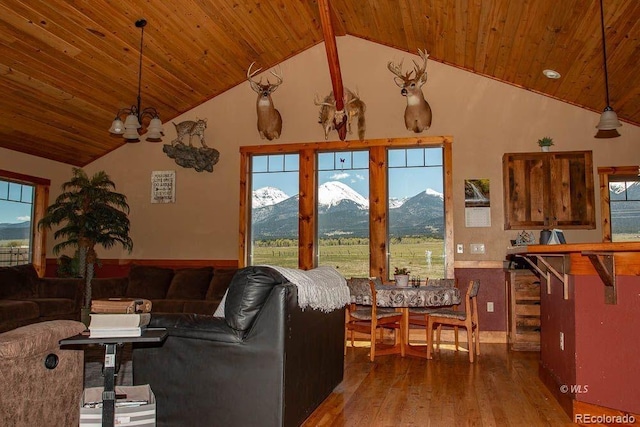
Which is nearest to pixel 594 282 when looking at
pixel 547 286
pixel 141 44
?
pixel 547 286

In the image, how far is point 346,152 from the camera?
725 cm

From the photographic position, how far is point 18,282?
588 centimetres

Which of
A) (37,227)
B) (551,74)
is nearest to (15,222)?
(37,227)

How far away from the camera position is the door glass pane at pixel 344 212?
7.11m

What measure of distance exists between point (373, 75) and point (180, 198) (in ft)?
10.9

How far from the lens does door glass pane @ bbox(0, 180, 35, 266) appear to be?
22.6 ft

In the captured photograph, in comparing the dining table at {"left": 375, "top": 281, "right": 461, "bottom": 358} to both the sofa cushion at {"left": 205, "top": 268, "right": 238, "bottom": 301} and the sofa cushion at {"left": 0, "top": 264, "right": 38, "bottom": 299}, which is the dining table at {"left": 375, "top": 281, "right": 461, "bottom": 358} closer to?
the sofa cushion at {"left": 205, "top": 268, "right": 238, "bottom": 301}

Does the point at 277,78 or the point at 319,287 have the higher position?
the point at 277,78

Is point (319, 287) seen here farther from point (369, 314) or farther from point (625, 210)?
point (625, 210)

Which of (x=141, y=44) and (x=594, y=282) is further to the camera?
(x=141, y=44)

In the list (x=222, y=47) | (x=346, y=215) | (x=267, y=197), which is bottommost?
(x=346, y=215)

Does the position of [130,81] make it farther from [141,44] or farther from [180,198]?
[180,198]

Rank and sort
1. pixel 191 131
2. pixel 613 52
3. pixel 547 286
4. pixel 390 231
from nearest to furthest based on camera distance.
Answer: pixel 547 286 → pixel 613 52 → pixel 390 231 → pixel 191 131

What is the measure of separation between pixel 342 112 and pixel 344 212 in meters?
1.36
